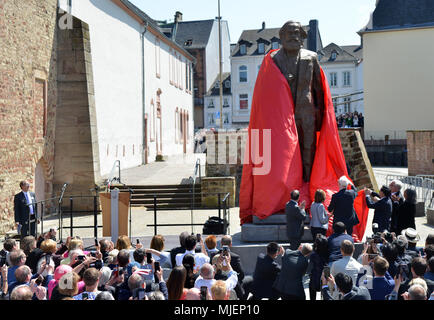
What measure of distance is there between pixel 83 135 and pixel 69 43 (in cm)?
310

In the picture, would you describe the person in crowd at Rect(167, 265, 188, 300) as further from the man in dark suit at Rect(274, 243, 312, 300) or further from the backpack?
the backpack

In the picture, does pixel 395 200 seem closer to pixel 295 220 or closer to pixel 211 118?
pixel 295 220

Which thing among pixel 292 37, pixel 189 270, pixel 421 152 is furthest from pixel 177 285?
pixel 421 152

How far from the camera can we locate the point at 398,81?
38125mm

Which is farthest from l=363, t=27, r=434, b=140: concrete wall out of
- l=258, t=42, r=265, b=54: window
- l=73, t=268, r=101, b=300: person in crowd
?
l=73, t=268, r=101, b=300: person in crowd

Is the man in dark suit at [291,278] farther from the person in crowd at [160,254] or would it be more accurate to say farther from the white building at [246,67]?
the white building at [246,67]

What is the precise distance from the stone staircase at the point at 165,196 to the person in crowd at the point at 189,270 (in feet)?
39.6

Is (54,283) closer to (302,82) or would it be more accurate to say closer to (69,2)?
(302,82)

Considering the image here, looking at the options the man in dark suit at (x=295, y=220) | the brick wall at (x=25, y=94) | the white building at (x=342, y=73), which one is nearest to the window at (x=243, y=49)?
the white building at (x=342, y=73)

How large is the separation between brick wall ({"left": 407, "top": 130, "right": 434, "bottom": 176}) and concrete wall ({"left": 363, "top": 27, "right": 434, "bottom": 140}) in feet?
32.5

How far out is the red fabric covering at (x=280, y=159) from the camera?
9.83 metres

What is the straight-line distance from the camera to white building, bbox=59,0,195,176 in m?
21.7

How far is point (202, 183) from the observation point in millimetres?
18734

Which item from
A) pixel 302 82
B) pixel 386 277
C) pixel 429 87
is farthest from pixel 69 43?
pixel 429 87
